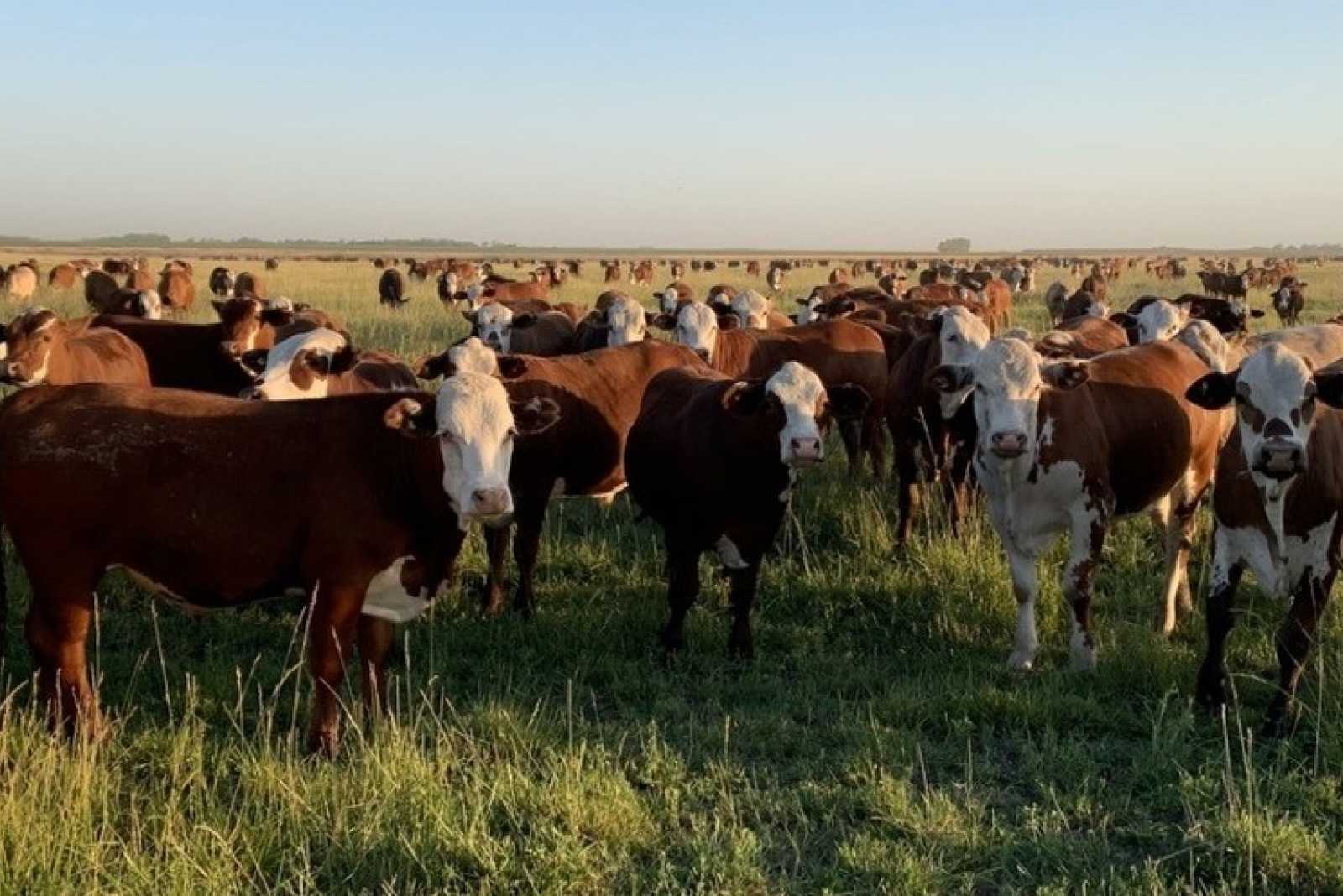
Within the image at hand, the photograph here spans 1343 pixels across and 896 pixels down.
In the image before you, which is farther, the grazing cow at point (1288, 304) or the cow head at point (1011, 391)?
the grazing cow at point (1288, 304)

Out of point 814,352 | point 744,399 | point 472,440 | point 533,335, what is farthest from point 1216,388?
point 533,335

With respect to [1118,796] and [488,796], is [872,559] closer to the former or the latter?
[1118,796]

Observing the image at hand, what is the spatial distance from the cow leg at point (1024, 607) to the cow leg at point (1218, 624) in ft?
2.96

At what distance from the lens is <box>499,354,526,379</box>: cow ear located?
24.4ft

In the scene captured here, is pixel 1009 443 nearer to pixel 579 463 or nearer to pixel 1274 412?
pixel 1274 412

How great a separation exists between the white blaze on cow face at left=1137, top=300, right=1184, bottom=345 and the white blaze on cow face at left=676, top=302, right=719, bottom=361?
163 inches

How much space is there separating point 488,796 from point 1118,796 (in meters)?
2.39

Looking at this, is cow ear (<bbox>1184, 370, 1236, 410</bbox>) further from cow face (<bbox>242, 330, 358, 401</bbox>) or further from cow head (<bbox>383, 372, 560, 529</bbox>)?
cow face (<bbox>242, 330, 358, 401</bbox>)

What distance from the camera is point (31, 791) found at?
3.95m

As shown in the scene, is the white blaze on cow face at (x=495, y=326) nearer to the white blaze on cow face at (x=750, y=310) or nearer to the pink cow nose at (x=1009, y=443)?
the white blaze on cow face at (x=750, y=310)

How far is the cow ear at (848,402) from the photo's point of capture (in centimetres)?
650

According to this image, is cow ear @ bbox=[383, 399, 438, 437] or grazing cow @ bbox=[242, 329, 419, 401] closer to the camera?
cow ear @ bbox=[383, 399, 438, 437]

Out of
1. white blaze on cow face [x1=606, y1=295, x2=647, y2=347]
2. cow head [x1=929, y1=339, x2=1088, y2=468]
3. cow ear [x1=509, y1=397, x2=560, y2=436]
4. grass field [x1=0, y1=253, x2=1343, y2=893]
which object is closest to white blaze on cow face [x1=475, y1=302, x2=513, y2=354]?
white blaze on cow face [x1=606, y1=295, x2=647, y2=347]

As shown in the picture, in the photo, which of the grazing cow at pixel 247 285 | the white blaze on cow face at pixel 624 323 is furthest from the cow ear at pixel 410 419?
the grazing cow at pixel 247 285
